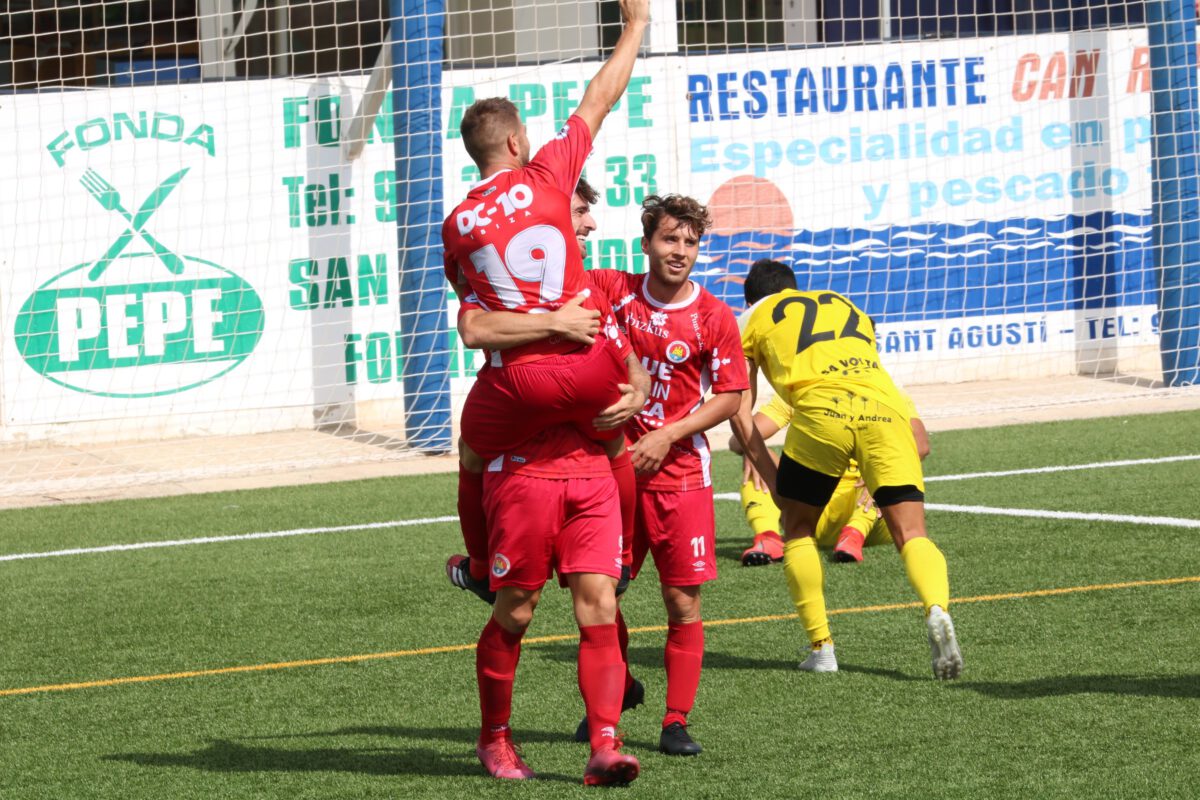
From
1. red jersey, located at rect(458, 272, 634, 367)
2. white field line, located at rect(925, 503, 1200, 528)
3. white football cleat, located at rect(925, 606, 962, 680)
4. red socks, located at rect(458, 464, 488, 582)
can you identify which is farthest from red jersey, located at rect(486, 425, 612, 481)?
white field line, located at rect(925, 503, 1200, 528)

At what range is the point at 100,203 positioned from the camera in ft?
44.4

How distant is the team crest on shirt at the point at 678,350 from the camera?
550cm

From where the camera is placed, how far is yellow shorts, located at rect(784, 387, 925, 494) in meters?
6.40

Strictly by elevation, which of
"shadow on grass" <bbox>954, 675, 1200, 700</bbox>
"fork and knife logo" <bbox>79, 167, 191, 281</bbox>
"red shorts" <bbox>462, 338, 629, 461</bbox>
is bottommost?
"shadow on grass" <bbox>954, 675, 1200, 700</bbox>

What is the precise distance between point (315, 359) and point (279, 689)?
797 centimetres

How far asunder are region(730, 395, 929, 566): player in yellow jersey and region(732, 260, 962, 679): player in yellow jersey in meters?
1.49

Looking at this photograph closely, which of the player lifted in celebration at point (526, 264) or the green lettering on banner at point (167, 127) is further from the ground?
the green lettering on banner at point (167, 127)

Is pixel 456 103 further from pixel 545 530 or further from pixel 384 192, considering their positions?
pixel 545 530

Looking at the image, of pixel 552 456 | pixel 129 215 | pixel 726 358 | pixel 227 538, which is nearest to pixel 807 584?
pixel 726 358

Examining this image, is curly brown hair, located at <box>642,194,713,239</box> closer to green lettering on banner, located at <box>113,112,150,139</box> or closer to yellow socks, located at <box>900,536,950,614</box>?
yellow socks, located at <box>900,536,950,614</box>

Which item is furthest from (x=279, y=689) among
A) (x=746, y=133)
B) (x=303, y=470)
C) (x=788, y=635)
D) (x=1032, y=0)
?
(x=1032, y=0)

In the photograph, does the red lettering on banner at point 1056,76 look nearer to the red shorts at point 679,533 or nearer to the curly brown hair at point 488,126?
the red shorts at point 679,533

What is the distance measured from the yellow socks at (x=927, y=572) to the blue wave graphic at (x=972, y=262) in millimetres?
8813

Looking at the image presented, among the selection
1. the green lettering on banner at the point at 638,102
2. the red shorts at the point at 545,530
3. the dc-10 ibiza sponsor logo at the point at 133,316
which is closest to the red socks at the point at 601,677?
the red shorts at the point at 545,530
